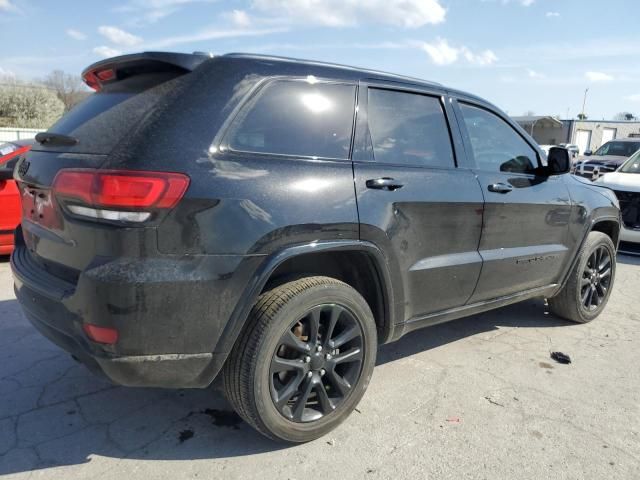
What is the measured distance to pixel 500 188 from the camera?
11.7 feet

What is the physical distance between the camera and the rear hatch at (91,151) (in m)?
2.18

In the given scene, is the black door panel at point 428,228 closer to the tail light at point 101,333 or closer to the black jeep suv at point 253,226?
the black jeep suv at point 253,226

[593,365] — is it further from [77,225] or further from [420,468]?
[77,225]

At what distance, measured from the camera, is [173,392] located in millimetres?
3215

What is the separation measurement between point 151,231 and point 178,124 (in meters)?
0.49

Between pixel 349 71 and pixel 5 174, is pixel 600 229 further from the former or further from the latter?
pixel 5 174

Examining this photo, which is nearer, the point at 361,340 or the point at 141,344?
the point at 141,344

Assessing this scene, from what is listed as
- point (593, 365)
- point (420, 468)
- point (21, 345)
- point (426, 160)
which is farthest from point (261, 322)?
point (593, 365)

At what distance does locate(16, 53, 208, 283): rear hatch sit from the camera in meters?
2.18

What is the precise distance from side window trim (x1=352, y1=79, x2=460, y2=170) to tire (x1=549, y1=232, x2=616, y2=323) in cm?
188

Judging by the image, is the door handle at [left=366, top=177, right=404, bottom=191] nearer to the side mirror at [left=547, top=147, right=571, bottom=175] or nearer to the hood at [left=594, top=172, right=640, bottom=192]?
the side mirror at [left=547, top=147, right=571, bottom=175]

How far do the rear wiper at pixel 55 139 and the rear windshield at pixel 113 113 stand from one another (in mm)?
22

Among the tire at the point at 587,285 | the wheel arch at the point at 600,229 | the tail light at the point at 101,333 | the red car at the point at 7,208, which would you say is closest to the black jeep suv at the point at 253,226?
the tail light at the point at 101,333

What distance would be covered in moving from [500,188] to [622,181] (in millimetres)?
5830
